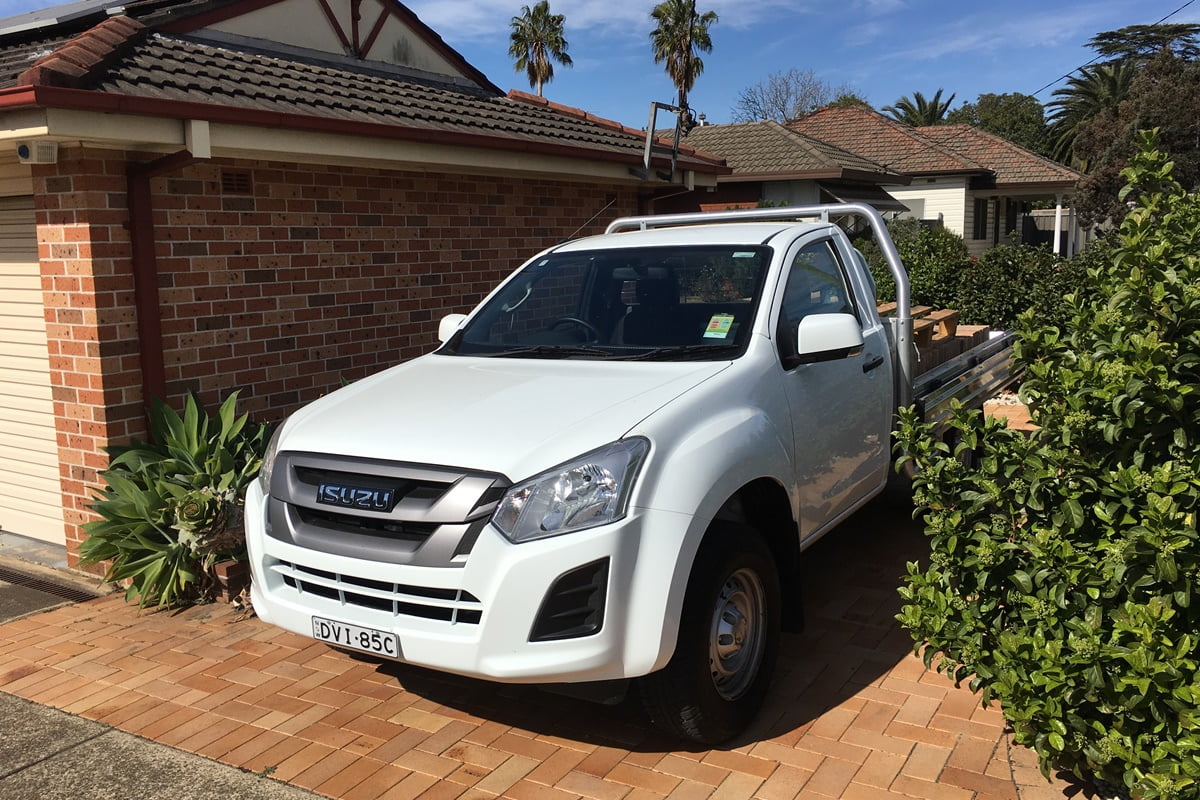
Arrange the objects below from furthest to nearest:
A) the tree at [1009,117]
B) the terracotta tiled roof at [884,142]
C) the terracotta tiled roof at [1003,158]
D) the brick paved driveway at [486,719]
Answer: the tree at [1009,117], the terracotta tiled roof at [1003,158], the terracotta tiled roof at [884,142], the brick paved driveway at [486,719]

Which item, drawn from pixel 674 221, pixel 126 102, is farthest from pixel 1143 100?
pixel 126 102

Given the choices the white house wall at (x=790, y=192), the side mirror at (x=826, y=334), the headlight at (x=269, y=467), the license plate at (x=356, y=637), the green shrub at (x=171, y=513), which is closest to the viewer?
the license plate at (x=356, y=637)

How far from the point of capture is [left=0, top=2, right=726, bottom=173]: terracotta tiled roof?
5582 mm

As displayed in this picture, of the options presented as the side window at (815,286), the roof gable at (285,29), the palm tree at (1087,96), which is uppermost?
the palm tree at (1087,96)

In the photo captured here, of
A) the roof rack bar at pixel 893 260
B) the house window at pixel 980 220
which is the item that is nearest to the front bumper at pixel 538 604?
the roof rack bar at pixel 893 260

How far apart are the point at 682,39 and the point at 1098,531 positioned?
44925mm

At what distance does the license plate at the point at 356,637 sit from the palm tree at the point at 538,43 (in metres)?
48.5

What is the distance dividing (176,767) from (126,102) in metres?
3.37

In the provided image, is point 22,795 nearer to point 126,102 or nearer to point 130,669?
point 130,669

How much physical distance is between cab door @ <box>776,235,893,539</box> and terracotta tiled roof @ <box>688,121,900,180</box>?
1650 cm

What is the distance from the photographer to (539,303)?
16.8ft

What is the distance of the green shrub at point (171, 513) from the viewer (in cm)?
546

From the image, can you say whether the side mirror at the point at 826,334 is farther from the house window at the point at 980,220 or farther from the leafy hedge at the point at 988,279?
the house window at the point at 980,220

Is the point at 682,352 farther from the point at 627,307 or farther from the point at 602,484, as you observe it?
the point at 602,484
